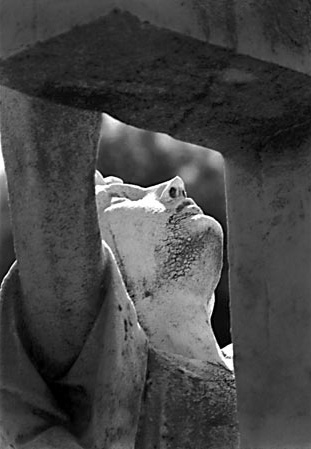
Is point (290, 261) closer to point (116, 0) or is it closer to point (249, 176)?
point (249, 176)

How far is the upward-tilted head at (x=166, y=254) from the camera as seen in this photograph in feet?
11.8

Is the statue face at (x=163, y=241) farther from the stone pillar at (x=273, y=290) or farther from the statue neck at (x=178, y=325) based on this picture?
the stone pillar at (x=273, y=290)

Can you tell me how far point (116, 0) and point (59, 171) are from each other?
679 mm

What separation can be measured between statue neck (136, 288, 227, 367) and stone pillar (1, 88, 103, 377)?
1.54 feet

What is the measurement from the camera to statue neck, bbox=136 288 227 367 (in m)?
3.54

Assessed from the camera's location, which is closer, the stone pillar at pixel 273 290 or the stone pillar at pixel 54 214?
the stone pillar at pixel 273 290

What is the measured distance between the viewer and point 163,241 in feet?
11.9

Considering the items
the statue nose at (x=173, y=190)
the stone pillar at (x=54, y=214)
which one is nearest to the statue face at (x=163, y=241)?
the statue nose at (x=173, y=190)

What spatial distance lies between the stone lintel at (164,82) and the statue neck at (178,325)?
755mm

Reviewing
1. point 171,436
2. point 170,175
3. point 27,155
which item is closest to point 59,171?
point 27,155

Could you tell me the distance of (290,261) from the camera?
2.91m

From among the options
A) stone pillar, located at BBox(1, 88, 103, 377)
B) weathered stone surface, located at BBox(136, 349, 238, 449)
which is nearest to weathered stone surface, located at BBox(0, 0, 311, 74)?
stone pillar, located at BBox(1, 88, 103, 377)

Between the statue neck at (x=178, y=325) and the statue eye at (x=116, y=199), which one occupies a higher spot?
the statue eye at (x=116, y=199)

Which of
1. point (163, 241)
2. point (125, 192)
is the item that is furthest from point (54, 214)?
point (125, 192)
